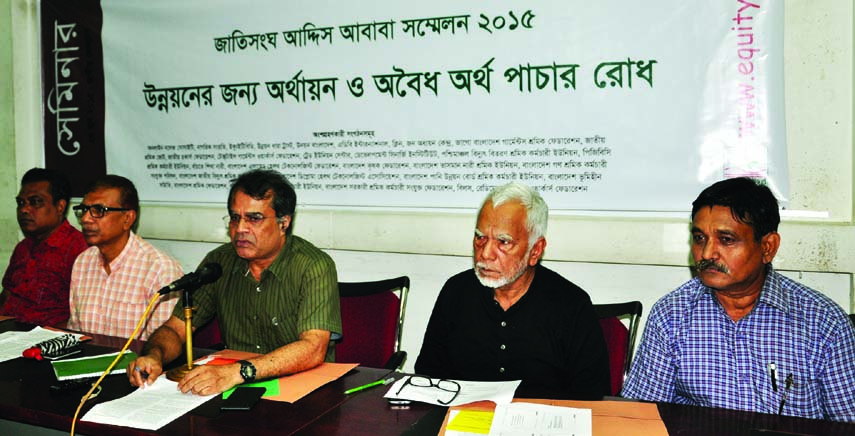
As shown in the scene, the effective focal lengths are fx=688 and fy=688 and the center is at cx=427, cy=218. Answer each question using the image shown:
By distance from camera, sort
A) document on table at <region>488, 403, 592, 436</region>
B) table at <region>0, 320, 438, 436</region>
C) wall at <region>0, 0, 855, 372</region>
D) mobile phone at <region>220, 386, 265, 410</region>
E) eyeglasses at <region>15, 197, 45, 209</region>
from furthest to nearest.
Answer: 1. eyeglasses at <region>15, 197, 45, 209</region>
2. wall at <region>0, 0, 855, 372</region>
3. mobile phone at <region>220, 386, 265, 410</region>
4. table at <region>0, 320, 438, 436</region>
5. document on table at <region>488, 403, 592, 436</region>

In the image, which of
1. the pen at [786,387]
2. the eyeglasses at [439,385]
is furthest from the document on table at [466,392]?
the pen at [786,387]

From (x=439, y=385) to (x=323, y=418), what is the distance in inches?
14.5

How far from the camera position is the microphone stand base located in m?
2.14

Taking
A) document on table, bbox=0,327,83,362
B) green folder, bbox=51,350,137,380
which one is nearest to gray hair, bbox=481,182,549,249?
green folder, bbox=51,350,137,380

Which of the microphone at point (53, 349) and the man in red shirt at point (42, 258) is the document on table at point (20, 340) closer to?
the microphone at point (53, 349)

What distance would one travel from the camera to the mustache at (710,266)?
207 cm

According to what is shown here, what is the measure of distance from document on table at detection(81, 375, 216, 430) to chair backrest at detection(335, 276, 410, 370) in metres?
0.99

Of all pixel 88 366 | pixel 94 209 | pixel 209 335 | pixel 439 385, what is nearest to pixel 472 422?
pixel 439 385

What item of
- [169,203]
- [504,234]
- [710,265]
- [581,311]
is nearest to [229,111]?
[169,203]

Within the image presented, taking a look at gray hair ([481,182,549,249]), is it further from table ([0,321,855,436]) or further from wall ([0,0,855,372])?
wall ([0,0,855,372])

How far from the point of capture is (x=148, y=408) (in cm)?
188

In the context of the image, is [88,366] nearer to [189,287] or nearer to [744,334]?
[189,287]

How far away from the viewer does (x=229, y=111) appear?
3.95 meters

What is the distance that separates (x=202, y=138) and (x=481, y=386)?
106 inches
